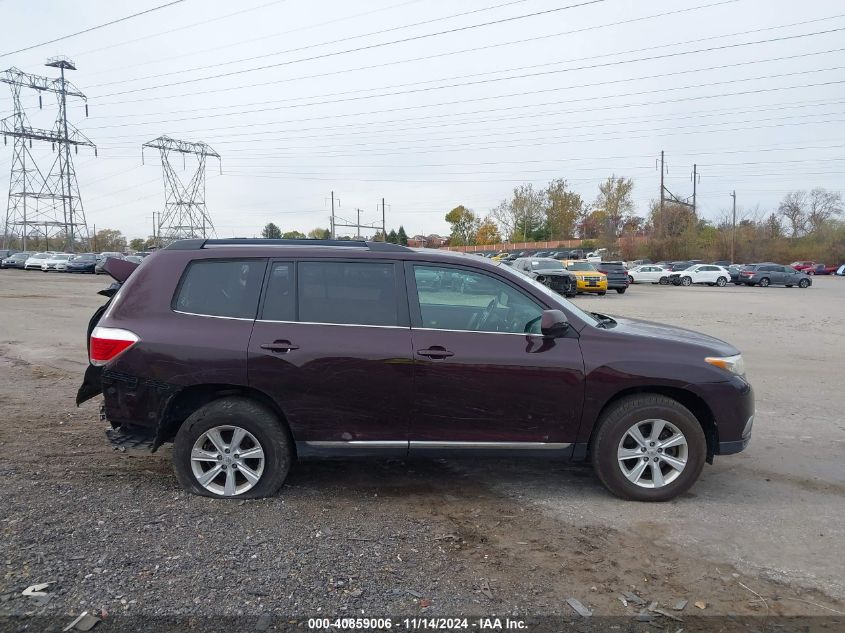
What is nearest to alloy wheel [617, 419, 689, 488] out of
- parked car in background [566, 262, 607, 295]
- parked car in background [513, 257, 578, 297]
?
parked car in background [513, 257, 578, 297]

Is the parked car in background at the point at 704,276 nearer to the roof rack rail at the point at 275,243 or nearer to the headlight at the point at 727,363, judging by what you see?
the headlight at the point at 727,363

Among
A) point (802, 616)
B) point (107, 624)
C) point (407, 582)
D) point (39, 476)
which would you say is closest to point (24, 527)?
point (39, 476)

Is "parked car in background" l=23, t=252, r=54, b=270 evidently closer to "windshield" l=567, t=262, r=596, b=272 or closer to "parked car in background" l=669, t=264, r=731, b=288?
"windshield" l=567, t=262, r=596, b=272

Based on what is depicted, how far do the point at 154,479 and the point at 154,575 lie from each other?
1.48 m

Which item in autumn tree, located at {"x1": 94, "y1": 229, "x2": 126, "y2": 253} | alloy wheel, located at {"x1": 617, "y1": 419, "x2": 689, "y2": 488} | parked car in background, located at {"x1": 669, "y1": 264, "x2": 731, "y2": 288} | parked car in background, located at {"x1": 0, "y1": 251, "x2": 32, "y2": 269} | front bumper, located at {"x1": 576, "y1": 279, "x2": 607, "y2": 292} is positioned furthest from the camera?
autumn tree, located at {"x1": 94, "y1": 229, "x2": 126, "y2": 253}

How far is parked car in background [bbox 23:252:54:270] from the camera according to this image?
4781 centimetres

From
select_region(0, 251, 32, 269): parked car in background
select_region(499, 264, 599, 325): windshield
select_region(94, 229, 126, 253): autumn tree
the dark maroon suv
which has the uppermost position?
select_region(94, 229, 126, 253): autumn tree

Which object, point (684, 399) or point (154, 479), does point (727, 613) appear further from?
point (154, 479)

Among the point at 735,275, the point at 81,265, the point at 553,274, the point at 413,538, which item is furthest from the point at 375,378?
the point at 81,265

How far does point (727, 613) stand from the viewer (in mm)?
2951

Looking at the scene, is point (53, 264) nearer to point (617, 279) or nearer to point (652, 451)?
point (617, 279)

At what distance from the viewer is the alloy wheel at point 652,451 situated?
4.20m

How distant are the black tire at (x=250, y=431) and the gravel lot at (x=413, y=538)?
11 centimetres

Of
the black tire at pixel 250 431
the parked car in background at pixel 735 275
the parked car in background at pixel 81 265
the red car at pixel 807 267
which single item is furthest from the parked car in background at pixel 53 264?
the red car at pixel 807 267
